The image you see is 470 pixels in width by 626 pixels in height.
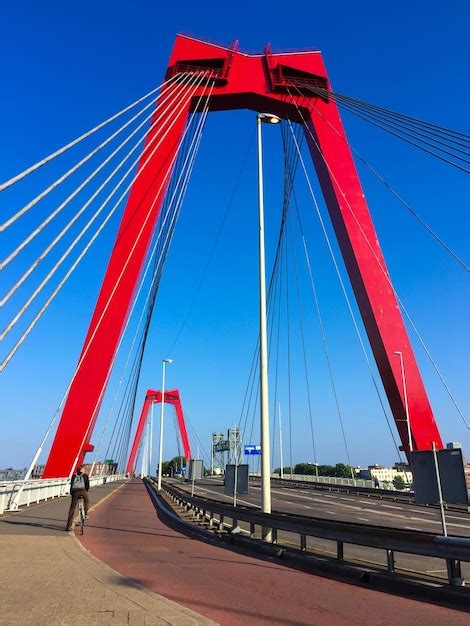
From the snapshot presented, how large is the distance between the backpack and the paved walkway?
8.39ft

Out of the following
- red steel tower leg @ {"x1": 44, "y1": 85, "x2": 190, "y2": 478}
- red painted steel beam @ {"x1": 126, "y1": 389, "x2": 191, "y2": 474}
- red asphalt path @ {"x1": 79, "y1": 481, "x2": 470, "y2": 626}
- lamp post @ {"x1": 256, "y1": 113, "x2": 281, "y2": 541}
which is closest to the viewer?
red asphalt path @ {"x1": 79, "y1": 481, "x2": 470, "y2": 626}

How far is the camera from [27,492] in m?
17.6

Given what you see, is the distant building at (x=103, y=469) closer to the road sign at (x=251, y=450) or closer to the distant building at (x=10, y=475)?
the road sign at (x=251, y=450)

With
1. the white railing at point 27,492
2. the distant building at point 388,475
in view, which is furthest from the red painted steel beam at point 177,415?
the white railing at point 27,492

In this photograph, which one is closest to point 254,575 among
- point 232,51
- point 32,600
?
point 32,600

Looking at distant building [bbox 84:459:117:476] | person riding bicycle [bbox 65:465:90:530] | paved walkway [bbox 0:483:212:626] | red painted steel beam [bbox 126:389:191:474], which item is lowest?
paved walkway [bbox 0:483:212:626]

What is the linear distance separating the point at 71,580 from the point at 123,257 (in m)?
14.7

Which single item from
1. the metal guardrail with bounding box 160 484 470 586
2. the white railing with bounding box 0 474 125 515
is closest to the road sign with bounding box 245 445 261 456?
the white railing with bounding box 0 474 125 515

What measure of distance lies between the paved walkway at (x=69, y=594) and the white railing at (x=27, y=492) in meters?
7.06

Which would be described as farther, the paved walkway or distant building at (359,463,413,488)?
distant building at (359,463,413,488)

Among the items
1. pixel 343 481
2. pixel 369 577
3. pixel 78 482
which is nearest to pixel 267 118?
pixel 78 482

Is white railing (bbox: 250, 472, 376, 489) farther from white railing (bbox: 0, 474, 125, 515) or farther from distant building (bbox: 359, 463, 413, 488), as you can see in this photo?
white railing (bbox: 0, 474, 125, 515)

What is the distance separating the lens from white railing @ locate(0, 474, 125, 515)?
1502cm

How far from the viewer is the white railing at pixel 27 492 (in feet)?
49.3
